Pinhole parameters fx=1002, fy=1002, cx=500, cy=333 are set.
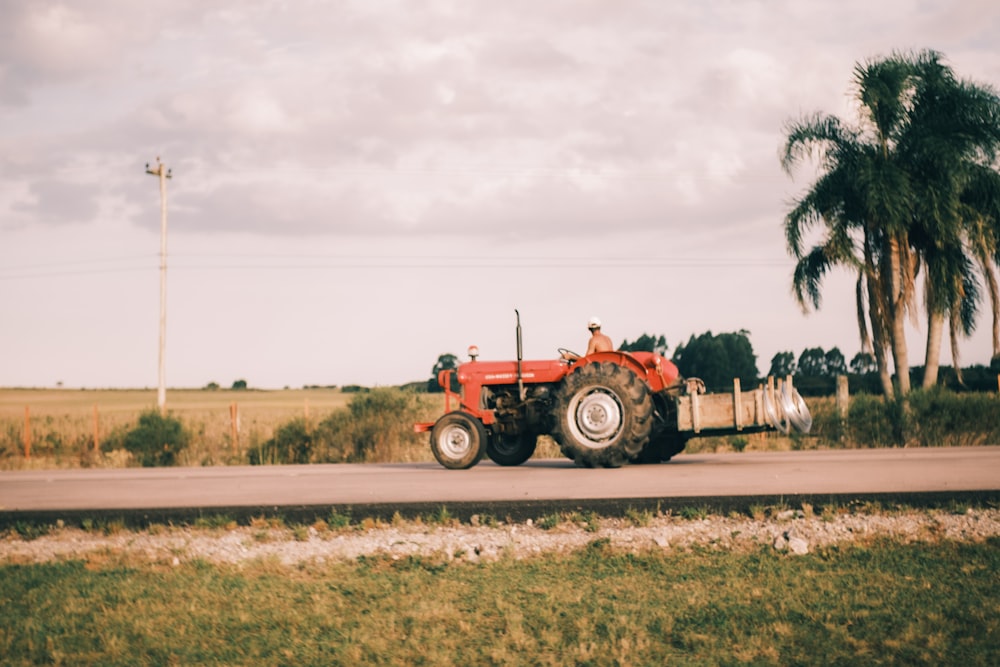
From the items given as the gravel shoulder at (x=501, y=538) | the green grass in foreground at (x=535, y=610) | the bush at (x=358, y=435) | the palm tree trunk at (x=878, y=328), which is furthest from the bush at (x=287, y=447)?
the palm tree trunk at (x=878, y=328)

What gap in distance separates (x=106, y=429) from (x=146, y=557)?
914 inches

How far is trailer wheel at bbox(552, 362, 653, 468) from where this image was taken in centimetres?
1398

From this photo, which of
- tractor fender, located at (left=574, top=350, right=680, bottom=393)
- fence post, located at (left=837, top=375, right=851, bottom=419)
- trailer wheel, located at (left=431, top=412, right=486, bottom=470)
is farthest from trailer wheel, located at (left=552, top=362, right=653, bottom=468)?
fence post, located at (left=837, top=375, right=851, bottom=419)

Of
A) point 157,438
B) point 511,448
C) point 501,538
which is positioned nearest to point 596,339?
point 511,448

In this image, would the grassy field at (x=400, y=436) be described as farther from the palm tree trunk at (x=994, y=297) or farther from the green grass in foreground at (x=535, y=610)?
the green grass in foreground at (x=535, y=610)

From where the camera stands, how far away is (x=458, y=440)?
15.7m

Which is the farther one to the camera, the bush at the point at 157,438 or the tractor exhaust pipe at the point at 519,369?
the bush at the point at 157,438

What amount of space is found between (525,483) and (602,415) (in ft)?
6.58

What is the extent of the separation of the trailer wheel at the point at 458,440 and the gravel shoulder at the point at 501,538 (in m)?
5.84

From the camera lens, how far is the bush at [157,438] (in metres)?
23.4

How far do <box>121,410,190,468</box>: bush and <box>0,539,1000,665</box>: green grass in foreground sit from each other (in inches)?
623

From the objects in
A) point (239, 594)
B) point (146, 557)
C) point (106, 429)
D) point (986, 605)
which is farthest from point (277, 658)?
point (106, 429)

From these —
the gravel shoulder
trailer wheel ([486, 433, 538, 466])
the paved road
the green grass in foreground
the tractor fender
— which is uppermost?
the tractor fender

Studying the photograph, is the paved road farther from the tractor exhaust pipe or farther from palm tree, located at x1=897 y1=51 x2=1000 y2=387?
palm tree, located at x1=897 y1=51 x2=1000 y2=387
